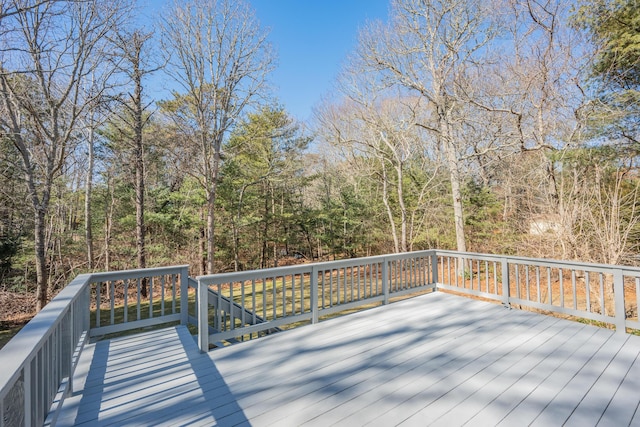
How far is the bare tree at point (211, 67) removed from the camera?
302 inches

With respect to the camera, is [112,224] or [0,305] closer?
[0,305]

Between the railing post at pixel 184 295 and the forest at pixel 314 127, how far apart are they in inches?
162

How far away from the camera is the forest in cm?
627

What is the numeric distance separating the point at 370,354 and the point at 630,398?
1.96 m

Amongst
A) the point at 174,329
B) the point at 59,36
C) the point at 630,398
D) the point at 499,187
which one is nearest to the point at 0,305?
the point at 59,36

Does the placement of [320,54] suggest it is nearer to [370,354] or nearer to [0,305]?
[370,354]

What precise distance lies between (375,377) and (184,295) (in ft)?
8.77

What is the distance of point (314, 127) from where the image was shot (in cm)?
1232

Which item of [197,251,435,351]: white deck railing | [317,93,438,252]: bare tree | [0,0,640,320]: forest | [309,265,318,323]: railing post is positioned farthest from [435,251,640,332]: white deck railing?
[317,93,438,252]: bare tree

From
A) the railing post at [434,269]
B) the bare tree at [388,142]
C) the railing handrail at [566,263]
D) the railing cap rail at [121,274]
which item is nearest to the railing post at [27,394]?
the railing cap rail at [121,274]

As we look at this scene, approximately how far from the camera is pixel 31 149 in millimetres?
7090

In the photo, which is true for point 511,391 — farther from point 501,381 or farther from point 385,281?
point 385,281

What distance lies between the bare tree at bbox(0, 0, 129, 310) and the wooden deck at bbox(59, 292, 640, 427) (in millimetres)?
5233

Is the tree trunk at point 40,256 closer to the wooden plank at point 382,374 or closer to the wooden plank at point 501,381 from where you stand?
the wooden plank at point 382,374
